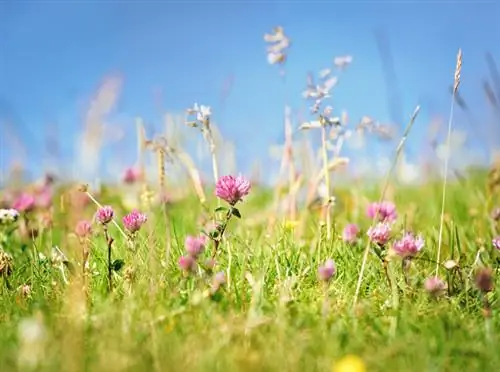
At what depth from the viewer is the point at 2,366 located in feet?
6.35

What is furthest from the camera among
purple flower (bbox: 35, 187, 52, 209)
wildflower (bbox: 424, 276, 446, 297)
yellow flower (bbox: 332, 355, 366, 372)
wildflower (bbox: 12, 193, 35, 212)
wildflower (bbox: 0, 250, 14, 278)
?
purple flower (bbox: 35, 187, 52, 209)

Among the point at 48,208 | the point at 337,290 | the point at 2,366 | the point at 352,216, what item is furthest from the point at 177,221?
the point at 2,366

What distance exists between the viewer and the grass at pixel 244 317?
1.99 metres

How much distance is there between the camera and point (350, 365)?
1925 mm

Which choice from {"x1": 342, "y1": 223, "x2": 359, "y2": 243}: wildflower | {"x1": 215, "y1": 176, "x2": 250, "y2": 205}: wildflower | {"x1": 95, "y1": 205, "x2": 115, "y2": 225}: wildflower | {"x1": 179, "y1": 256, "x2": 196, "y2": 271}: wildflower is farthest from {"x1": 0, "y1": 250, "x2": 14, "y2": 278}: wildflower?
{"x1": 342, "y1": 223, "x2": 359, "y2": 243}: wildflower

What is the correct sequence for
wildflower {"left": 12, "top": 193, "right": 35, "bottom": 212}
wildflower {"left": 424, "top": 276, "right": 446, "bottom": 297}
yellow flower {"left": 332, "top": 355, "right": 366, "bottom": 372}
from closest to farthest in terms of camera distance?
yellow flower {"left": 332, "top": 355, "right": 366, "bottom": 372} → wildflower {"left": 424, "top": 276, "right": 446, "bottom": 297} → wildflower {"left": 12, "top": 193, "right": 35, "bottom": 212}

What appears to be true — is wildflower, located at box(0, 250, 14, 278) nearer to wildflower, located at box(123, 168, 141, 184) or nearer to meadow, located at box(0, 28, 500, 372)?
meadow, located at box(0, 28, 500, 372)

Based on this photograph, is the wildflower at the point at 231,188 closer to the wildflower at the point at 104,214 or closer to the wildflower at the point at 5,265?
the wildflower at the point at 104,214

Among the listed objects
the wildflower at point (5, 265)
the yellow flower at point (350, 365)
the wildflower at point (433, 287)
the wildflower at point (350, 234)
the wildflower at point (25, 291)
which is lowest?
the yellow flower at point (350, 365)

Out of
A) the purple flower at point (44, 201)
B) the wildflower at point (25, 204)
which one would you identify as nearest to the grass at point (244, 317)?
the wildflower at point (25, 204)

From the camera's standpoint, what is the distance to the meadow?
2010 mm

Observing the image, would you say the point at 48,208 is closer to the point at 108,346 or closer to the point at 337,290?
the point at 337,290

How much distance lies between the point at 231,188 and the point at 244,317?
0.58 m

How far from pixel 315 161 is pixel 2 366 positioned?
93.6 inches
